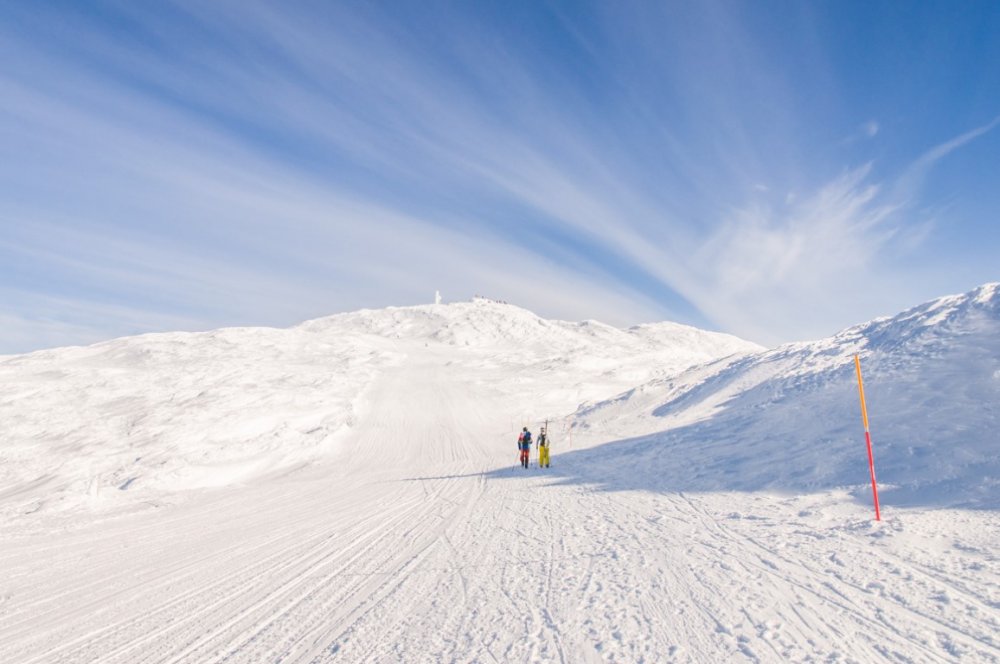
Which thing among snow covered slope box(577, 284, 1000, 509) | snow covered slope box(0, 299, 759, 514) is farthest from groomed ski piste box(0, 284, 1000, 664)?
snow covered slope box(0, 299, 759, 514)

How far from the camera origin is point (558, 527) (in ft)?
29.7

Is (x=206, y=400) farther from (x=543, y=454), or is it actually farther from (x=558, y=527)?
(x=558, y=527)

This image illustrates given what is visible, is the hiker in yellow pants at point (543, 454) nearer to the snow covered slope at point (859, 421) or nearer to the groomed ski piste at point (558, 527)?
the groomed ski piste at point (558, 527)

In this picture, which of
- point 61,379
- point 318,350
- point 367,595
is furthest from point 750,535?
point 318,350

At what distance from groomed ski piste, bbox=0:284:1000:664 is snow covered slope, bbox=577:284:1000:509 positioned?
99 mm

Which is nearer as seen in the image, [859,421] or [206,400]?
[859,421]

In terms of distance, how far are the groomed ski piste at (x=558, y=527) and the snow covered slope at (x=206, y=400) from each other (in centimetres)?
25

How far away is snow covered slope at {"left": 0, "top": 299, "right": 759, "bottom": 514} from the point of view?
20281 mm

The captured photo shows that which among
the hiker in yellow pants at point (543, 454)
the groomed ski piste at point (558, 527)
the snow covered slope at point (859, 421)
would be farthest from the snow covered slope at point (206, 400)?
the snow covered slope at point (859, 421)

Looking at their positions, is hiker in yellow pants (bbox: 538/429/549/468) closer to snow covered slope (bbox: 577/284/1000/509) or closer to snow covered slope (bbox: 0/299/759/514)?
snow covered slope (bbox: 577/284/1000/509)

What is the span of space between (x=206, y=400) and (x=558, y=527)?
29750mm

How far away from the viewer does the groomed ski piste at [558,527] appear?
16.0 feet

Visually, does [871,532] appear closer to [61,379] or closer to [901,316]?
[901,316]

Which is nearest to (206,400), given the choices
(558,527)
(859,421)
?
(558,527)
